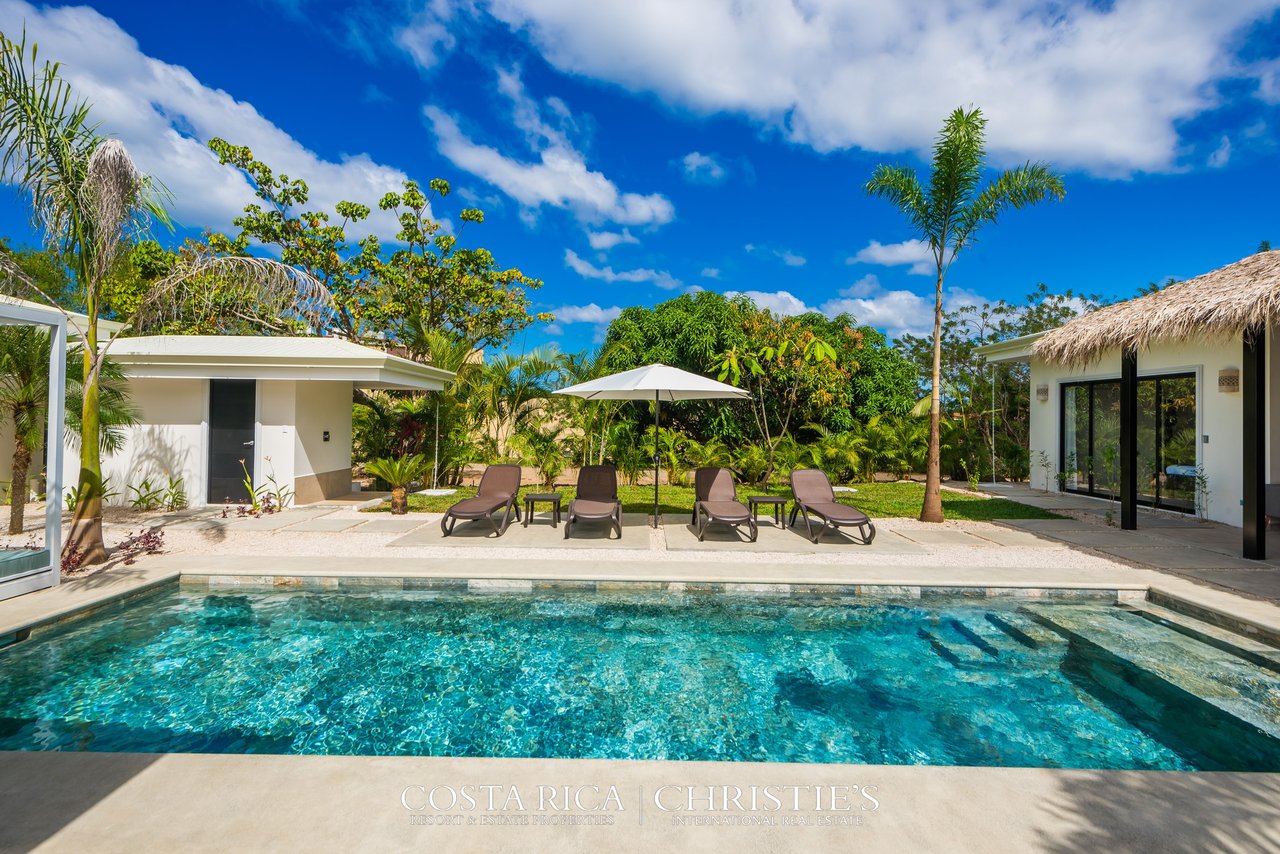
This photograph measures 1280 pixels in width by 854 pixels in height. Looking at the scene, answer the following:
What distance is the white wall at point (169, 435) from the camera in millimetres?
11977

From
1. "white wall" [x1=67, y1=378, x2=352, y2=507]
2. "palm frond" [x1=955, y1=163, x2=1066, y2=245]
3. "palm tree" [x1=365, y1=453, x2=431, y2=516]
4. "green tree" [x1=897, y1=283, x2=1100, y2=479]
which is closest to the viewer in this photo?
"palm frond" [x1=955, y1=163, x2=1066, y2=245]

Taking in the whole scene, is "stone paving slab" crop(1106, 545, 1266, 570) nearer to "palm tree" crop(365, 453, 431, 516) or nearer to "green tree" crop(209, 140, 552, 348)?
"palm tree" crop(365, 453, 431, 516)

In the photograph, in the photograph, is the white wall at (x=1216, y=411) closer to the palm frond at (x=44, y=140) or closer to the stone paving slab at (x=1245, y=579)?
the stone paving slab at (x=1245, y=579)

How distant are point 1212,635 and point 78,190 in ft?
40.9

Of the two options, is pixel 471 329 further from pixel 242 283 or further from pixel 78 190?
pixel 78 190

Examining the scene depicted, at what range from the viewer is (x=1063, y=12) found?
11.8 m

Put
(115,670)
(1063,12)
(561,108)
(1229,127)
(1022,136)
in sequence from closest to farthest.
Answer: (115,670) → (1063,12) → (1022,136) → (1229,127) → (561,108)

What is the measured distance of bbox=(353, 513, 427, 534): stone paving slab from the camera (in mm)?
9578

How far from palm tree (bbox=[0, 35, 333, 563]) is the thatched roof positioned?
13501 millimetres

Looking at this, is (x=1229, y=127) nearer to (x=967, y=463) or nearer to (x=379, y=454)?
(x=967, y=463)

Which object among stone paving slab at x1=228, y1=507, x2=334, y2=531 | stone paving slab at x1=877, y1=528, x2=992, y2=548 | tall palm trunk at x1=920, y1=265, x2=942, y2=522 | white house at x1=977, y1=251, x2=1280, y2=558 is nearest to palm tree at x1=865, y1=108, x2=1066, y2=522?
tall palm trunk at x1=920, y1=265, x2=942, y2=522

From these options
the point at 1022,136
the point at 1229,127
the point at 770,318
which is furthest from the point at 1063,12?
the point at 1229,127

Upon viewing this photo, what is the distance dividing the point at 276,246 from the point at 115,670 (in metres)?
20.9

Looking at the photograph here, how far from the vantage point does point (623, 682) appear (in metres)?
4.89
